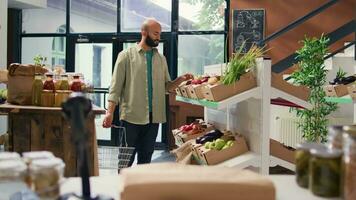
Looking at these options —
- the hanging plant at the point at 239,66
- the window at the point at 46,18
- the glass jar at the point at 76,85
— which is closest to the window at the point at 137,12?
the window at the point at 46,18

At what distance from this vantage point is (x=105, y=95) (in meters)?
8.23

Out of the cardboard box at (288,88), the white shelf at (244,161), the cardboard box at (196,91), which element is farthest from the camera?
the cardboard box at (196,91)

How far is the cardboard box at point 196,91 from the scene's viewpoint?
3062 mm

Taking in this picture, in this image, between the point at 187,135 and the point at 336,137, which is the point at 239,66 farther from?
the point at 336,137

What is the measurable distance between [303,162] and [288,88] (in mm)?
1520

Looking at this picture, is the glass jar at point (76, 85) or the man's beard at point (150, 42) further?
the man's beard at point (150, 42)

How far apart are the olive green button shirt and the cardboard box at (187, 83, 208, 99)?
71cm

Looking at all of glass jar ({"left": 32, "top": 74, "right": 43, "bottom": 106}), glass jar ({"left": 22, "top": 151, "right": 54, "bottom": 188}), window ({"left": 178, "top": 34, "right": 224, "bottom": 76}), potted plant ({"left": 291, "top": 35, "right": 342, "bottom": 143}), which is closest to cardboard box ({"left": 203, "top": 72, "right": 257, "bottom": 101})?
glass jar ({"left": 32, "top": 74, "right": 43, "bottom": 106})

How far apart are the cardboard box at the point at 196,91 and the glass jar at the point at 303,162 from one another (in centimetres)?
176

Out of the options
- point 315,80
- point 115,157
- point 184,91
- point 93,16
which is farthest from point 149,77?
point 93,16

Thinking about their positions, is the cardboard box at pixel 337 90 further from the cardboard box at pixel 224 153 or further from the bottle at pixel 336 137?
the bottle at pixel 336 137

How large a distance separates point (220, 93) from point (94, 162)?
88 centimetres

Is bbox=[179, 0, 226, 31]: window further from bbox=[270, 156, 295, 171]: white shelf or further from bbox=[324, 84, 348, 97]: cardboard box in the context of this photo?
bbox=[270, 156, 295, 171]: white shelf

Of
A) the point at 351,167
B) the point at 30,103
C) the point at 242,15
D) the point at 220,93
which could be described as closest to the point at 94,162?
the point at 30,103
